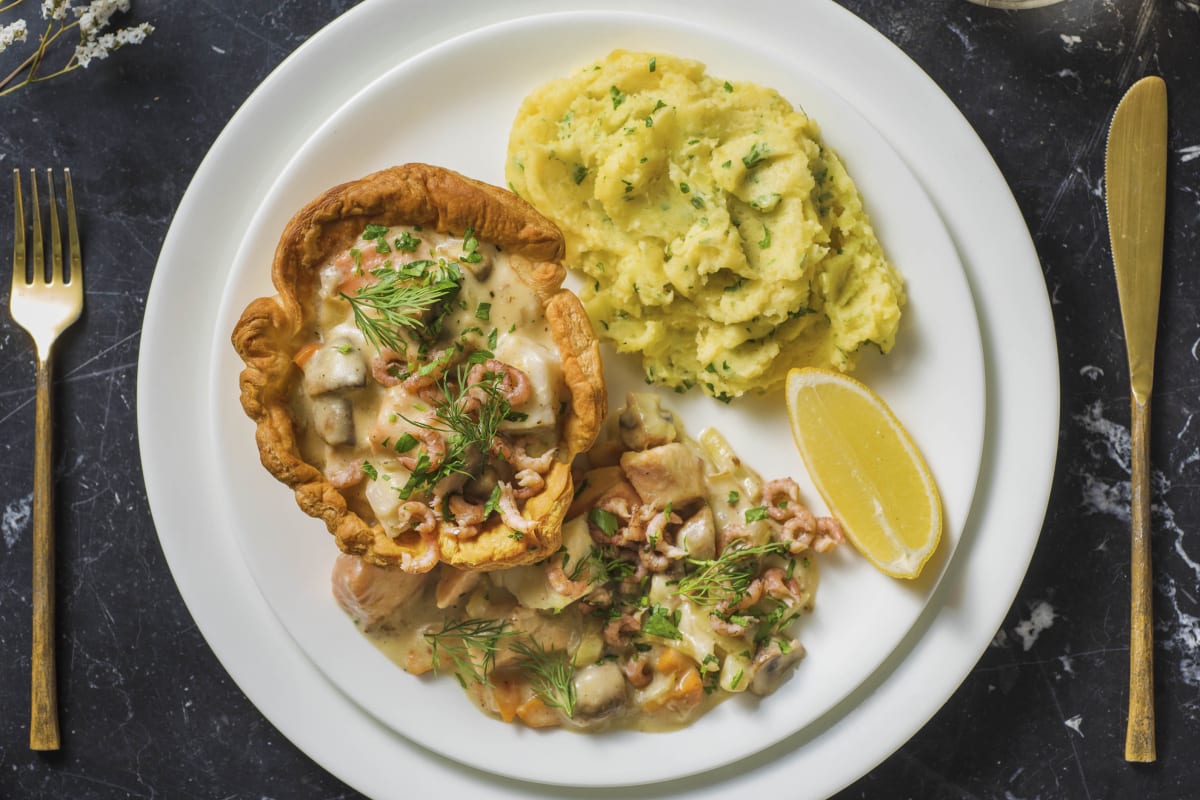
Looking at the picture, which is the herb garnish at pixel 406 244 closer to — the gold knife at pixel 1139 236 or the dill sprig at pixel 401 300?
the dill sprig at pixel 401 300

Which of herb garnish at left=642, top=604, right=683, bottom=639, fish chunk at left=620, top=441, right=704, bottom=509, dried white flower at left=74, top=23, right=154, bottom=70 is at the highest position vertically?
dried white flower at left=74, top=23, right=154, bottom=70

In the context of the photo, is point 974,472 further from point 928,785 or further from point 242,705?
point 242,705

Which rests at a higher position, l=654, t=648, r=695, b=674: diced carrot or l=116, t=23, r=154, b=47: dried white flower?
l=116, t=23, r=154, b=47: dried white flower

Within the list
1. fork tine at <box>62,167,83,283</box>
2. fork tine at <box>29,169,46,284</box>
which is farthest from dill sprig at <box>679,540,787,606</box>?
fork tine at <box>29,169,46,284</box>

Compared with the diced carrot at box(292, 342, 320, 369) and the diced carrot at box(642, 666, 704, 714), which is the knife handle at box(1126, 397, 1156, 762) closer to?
the diced carrot at box(642, 666, 704, 714)

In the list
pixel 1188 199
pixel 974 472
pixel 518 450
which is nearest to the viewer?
pixel 518 450

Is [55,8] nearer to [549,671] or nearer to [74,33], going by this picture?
[74,33]

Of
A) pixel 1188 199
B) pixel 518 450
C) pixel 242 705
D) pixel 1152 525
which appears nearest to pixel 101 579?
pixel 242 705
